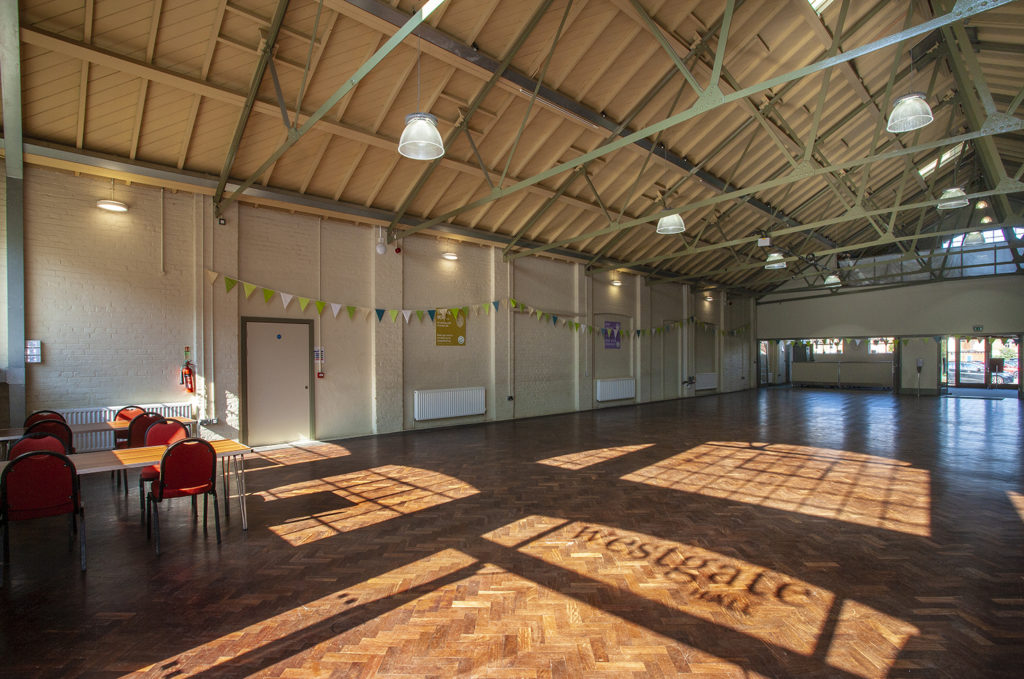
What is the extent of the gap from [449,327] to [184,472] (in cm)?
612

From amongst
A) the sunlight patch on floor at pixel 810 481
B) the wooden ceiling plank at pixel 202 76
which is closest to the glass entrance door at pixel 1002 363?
the sunlight patch on floor at pixel 810 481

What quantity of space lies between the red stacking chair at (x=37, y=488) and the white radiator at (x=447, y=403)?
5.75 meters

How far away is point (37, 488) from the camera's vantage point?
124 inches

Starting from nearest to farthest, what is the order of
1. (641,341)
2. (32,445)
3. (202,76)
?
(32,445)
(202,76)
(641,341)

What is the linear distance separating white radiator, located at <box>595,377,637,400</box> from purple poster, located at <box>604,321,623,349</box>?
Result: 38.5 inches

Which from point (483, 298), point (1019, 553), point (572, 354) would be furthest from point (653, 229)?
point (1019, 553)

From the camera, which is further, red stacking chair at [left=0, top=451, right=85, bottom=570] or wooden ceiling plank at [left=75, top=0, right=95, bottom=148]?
wooden ceiling plank at [left=75, top=0, right=95, bottom=148]

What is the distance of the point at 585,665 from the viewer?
2279 mm

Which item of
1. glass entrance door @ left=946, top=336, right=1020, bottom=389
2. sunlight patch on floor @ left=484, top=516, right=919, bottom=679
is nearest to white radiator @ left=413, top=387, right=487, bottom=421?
sunlight patch on floor @ left=484, top=516, right=919, bottom=679

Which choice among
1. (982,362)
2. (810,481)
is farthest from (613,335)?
(982,362)

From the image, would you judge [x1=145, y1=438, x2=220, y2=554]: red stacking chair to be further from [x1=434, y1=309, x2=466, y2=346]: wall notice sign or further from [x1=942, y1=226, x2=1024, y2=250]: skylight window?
[x1=942, y1=226, x2=1024, y2=250]: skylight window

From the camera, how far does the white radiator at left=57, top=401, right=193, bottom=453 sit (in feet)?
18.7

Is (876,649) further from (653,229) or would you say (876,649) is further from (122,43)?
(653,229)

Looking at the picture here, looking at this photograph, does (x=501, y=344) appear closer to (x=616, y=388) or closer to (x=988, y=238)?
(x=616, y=388)
